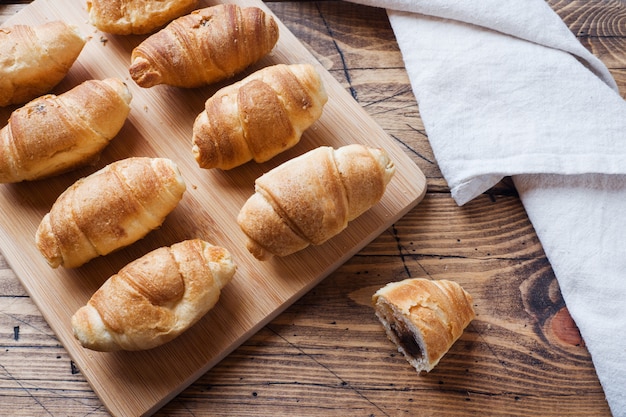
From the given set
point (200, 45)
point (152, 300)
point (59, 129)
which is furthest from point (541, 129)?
point (59, 129)

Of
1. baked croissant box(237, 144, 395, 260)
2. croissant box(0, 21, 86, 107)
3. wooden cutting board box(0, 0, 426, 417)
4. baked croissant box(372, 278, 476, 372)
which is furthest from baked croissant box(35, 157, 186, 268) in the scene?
baked croissant box(372, 278, 476, 372)

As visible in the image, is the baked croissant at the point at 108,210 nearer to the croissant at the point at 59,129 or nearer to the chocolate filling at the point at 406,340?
the croissant at the point at 59,129

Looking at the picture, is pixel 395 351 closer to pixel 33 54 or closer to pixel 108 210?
pixel 108 210

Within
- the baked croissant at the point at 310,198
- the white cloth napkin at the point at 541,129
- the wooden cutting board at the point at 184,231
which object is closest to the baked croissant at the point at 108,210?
the wooden cutting board at the point at 184,231

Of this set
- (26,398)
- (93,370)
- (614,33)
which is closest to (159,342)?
(93,370)

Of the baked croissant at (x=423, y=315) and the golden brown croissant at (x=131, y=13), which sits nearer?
the baked croissant at (x=423, y=315)

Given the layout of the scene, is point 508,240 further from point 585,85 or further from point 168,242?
point 168,242
